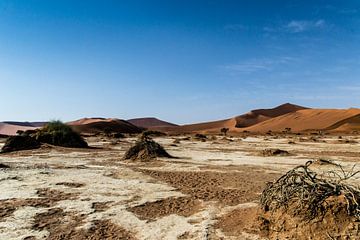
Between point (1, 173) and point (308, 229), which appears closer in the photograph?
point (308, 229)

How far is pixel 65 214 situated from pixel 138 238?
81.4 inches

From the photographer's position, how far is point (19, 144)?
22.5m

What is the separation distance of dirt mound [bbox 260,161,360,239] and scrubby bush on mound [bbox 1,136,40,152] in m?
18.6

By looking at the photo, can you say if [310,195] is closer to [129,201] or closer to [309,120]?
[129,201]

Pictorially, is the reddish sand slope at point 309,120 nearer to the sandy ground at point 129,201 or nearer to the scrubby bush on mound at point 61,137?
the scrubby bush on mound at point 61,137

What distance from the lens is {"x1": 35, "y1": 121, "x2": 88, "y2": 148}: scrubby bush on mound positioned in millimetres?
25375

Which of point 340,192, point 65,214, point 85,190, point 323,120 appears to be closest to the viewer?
point 340,192

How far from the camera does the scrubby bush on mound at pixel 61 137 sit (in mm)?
25375

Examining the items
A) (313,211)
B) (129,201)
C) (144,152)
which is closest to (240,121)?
(144,152)

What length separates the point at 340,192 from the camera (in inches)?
238

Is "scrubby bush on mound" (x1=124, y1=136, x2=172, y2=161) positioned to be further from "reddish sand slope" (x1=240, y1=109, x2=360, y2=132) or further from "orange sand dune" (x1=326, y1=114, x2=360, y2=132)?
"reddish sand slope" (x1=240, y1=109, x2=360, y2=132)

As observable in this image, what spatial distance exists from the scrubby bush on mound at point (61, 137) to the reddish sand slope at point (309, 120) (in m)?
52.0

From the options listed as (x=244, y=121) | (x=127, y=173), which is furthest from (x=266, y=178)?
(x=244, y=121)

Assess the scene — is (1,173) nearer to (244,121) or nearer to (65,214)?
(65,214)
